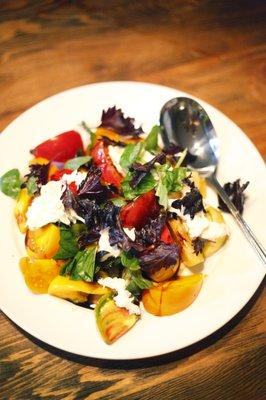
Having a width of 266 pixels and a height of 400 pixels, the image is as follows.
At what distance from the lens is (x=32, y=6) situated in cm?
210

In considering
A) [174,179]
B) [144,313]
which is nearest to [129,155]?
[174,179]

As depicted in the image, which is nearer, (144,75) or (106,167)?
(106,167)

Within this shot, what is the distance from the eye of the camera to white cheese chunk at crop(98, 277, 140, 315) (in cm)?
123

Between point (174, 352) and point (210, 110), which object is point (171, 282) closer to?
point (174, 352)

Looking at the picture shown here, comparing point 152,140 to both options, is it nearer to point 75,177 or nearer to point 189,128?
point 189,128

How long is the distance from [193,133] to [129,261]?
0.58 m

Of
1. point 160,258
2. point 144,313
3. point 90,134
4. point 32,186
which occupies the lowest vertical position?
point 144,313

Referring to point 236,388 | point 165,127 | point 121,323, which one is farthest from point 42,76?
point 236,388

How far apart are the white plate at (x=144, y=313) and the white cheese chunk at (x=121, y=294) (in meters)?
0.05

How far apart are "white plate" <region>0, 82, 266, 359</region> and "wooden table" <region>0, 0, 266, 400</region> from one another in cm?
14

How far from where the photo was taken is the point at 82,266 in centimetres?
126

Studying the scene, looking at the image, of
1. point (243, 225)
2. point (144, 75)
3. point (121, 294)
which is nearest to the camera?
point (121, 294)

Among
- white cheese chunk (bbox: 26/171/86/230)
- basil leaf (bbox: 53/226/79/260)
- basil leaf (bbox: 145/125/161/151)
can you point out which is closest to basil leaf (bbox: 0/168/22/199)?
white cheese chunk (bbox: 26/171/86/230)

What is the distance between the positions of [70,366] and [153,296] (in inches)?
13.5
